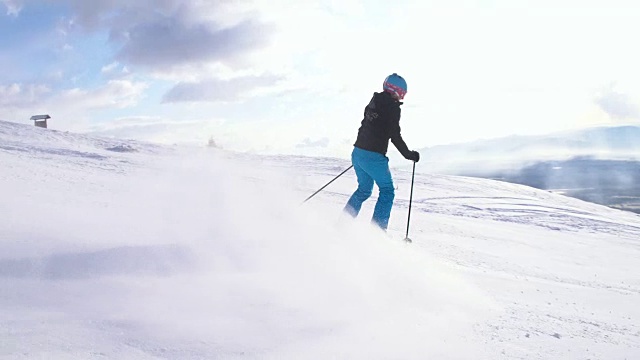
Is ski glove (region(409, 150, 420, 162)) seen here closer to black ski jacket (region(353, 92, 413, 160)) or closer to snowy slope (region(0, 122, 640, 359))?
black ski jacket (region(353, 92, 413, 160))

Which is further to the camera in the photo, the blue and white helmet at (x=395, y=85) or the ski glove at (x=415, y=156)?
the ski glove at (x=415, y=156)

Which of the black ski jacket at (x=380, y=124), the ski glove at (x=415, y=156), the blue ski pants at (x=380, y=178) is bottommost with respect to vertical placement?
the blue ski pants at (x=380, y=178)

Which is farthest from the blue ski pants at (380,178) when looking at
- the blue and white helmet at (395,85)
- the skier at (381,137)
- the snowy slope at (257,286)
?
the blue and white helmet at (395,85)

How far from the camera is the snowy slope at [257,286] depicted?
2.72m

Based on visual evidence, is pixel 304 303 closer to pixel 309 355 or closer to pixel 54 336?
pixel 309 355

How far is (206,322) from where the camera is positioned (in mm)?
2889

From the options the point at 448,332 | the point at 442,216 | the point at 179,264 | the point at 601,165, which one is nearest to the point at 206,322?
the point at 179,264

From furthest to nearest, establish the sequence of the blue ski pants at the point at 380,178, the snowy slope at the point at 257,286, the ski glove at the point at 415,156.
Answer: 1. the ski glove at the point at 415,156
2. the blue ski pants at the point at 380,178
3. the snowy slope at the point at 257,286

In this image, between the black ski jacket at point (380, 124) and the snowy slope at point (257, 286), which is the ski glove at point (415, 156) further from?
the snowy slope at point (257, 286)

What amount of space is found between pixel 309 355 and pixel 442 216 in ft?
30.5

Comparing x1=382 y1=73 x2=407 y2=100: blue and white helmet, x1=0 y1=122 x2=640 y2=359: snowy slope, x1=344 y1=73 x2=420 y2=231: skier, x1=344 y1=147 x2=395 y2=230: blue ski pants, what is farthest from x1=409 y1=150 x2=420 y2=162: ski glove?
x1=0 y1=122 x2=640 y2=359: snowy slope

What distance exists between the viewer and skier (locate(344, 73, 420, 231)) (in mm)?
5980

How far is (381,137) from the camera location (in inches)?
238

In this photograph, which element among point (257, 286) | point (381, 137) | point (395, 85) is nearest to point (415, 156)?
point (381, 137)
